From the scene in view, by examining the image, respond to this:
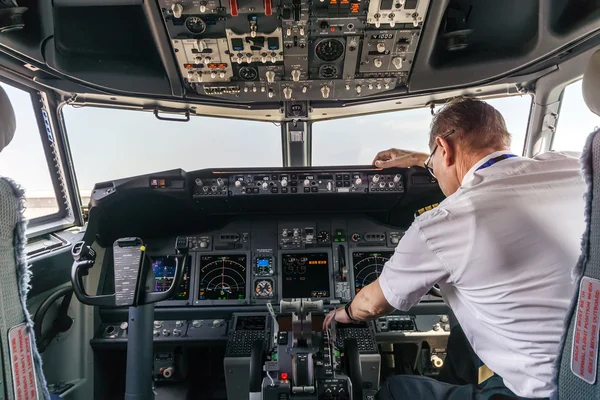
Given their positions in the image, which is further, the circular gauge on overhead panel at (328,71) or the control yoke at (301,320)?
the circular gauge on overhead panel at (328,71)

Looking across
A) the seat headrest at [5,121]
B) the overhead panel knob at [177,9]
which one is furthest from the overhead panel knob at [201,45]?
the seat headrest at [5,121]

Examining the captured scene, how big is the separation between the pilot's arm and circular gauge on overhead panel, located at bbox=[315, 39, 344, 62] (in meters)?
1.64

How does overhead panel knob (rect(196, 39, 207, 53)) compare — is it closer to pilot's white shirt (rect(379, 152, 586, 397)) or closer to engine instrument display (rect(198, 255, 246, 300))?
engine instrument display (rect(198, 255, 246, 300))

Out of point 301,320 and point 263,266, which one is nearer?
point 301,320

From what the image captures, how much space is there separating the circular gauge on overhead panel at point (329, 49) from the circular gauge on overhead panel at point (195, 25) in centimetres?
74

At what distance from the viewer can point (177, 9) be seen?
2252 mm

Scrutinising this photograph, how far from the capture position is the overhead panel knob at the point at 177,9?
88.1 inches

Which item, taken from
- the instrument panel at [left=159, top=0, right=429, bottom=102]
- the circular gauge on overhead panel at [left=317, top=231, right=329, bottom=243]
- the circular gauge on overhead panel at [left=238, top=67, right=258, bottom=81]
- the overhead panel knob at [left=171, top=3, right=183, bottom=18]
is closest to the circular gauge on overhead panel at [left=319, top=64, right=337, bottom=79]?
the instrument panel at [left=159, top=0, right=429, bottom=102]

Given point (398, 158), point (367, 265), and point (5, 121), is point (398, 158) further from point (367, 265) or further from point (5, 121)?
point (5, 121)

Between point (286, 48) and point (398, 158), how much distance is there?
104 centimetres

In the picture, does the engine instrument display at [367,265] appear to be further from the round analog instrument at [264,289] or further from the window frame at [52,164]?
the window frame at [52,164]

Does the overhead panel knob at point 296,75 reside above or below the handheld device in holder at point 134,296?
above

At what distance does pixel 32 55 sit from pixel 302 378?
2290 mm

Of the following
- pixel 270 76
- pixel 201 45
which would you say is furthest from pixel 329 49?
pixel 201 45
